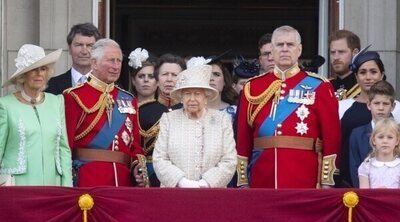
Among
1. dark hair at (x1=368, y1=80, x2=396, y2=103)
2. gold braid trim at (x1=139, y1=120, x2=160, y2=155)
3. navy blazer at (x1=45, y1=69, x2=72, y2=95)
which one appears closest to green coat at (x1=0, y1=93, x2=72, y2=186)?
gold braid trim at (x1=139, y1=120, x2=160, y2=155)

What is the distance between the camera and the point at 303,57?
56.9 ft

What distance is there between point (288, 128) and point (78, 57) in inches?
76.5

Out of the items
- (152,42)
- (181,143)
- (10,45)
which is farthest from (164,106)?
(152,42)

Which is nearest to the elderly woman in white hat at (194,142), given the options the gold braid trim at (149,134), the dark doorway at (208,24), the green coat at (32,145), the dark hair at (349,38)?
the green coat at (32,145)

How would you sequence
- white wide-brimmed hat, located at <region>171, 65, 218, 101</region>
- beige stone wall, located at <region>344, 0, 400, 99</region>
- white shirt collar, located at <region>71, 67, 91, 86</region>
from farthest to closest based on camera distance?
1. beige stone wall, located at <region>344, 0, 400, 99</region>
2. white shirt collar, located at <region>71, 67, 91, 86</region>
3. white wide-brimmed hat, located at <region>171, 65, 218, 101</region>

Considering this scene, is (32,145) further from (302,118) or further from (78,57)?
(302,118)

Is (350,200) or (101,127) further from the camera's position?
(101,127)

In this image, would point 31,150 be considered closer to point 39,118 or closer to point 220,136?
point 39,118

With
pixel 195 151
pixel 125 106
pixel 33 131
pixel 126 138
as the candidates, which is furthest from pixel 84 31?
pixel 195 151

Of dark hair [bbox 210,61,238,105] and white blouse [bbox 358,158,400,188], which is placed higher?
dark hair [bbox 210,61,238,105]

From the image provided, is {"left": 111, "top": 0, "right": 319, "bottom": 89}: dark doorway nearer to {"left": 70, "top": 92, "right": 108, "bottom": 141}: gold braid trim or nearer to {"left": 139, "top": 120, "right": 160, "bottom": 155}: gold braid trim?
{"left": 139, "top": 120, "right": 160, "bottom": 155}: gold braid trim

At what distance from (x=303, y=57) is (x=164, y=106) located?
6.57 meters

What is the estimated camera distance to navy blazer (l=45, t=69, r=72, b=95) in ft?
35.9

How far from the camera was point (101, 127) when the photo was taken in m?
10.2
